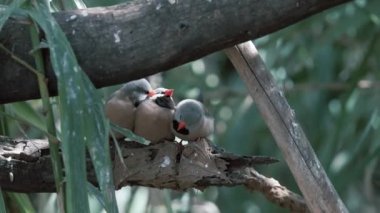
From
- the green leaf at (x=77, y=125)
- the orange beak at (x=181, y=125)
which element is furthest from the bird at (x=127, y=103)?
the green leaf at (x=77, y=125)

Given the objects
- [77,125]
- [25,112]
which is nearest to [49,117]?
[77,125]

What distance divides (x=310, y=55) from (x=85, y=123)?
2.71m

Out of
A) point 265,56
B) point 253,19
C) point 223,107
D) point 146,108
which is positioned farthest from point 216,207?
point 253,19

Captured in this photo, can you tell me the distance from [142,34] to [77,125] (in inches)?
13.2

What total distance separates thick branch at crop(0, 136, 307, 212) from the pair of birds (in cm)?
11

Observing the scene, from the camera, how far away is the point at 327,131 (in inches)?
177

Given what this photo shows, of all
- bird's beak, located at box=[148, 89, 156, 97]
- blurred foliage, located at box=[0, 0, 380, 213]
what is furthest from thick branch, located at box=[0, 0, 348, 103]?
blurred foliage, located at box=[0, 0, 380, 213]

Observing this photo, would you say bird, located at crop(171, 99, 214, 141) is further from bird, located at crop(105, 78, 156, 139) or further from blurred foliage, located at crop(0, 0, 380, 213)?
blurred foliage, located at crop(0, 0, 380, 213)

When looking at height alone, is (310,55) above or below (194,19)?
above

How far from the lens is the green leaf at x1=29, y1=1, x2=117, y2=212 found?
1.88 m

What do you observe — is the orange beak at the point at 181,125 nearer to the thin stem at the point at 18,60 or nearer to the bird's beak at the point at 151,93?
the bird's beak at the point at 151,93

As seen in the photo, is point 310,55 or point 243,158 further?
point 310,55

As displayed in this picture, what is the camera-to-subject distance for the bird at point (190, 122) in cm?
258

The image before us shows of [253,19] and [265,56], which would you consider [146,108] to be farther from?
[265,56]
